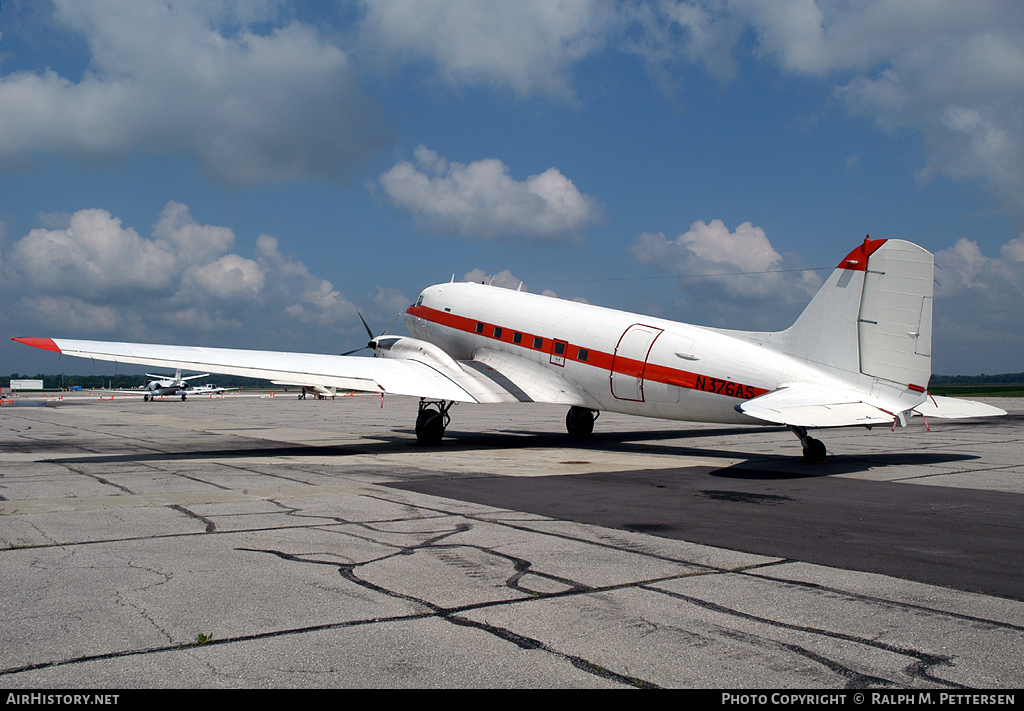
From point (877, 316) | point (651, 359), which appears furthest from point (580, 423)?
point (877, 316)

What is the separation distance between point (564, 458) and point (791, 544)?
10.4m

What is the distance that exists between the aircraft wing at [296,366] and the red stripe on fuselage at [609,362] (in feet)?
6.29

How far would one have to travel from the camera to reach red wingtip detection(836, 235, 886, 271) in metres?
15.6

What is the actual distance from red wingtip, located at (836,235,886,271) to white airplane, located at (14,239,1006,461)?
0.02 metres

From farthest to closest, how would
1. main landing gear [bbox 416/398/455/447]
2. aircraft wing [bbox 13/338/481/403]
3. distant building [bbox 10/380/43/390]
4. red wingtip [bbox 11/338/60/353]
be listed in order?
distant building [bbox 10/380/43/390] → main landing gear [bbox 416/398/455/447] → aircraft wing [bbox 13/338/481/403] → red wingtip [bbox 11/338/60/353]

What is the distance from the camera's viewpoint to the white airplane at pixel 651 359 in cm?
1507

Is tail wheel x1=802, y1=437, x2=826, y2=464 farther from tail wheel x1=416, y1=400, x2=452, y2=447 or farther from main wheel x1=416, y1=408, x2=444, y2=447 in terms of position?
main wheel x1=416, y1=408, x2=444, y2=447

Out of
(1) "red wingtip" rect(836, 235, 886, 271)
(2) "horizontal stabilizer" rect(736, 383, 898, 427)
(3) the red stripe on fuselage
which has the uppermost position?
(1) "red wingtip" rect(836, 235, 886, 271)

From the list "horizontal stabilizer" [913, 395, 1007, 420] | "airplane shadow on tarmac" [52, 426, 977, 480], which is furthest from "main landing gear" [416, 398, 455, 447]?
"horizontal stabilizer" [913, 395, 1007, 420]

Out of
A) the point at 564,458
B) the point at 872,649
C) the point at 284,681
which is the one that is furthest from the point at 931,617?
the point at 564,458

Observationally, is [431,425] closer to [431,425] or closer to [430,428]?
[431,425]

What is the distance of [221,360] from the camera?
19.0 meters

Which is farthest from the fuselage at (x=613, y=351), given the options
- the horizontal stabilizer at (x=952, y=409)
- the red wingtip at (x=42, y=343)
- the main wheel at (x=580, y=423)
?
the red wingtip at (x=42, y=343)
